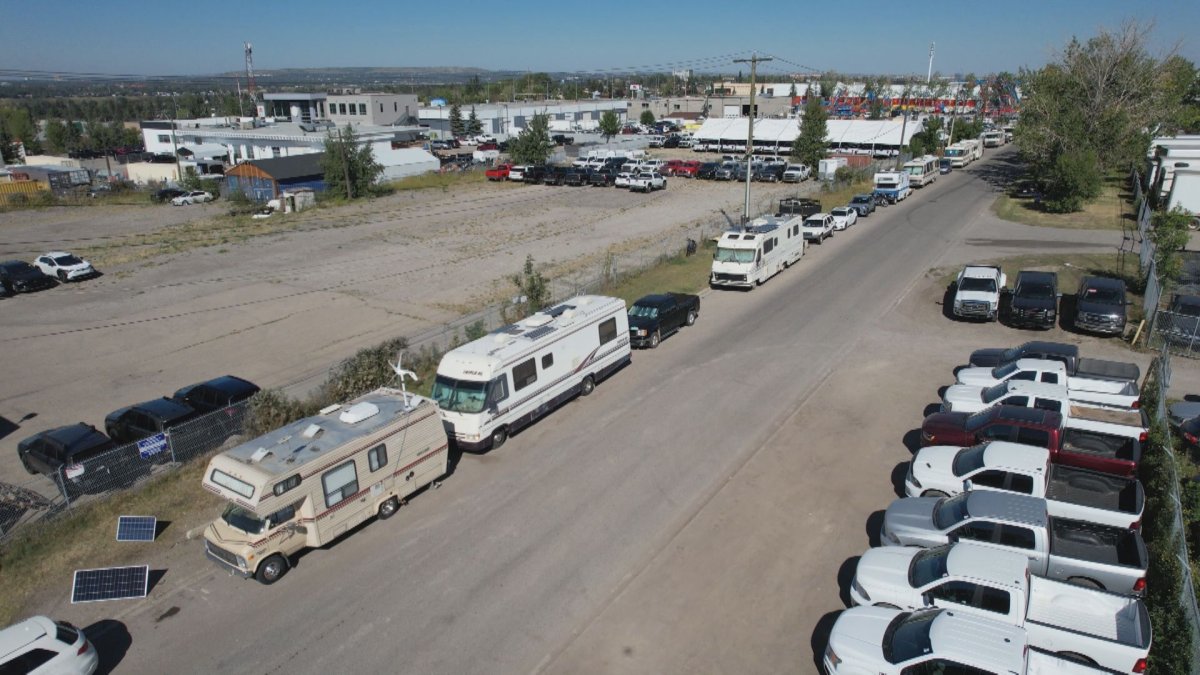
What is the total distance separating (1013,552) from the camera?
36.4 ft

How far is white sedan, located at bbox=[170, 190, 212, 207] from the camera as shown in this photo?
5984 cm

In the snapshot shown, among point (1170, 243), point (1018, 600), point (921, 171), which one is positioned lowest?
point (1018, 600)

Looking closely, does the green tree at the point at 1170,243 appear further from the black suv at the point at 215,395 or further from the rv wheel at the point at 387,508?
the black suv at the point at 215,395

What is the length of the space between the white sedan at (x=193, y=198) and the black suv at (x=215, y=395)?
48686mm

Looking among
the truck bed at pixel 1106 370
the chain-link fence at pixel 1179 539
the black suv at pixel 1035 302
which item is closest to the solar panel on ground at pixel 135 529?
the chain-link fence at pixel 1179 539

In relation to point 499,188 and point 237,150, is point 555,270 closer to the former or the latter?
point 499,188

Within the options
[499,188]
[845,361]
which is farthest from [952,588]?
[499,188]

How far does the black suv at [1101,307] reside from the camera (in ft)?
77.6

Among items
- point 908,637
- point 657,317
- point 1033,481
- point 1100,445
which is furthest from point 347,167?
point 908,637

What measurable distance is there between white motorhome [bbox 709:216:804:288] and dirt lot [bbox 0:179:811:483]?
7062mm

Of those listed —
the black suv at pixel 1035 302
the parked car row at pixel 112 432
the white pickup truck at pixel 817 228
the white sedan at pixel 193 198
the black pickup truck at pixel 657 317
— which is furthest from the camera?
the white sedan at pixel 193 198

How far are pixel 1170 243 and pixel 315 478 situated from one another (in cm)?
2844

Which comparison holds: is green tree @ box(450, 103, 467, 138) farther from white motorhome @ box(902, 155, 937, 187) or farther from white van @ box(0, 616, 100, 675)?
white van @ box(0, 616, 100, 675)

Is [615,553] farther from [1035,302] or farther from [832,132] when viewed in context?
[832,132]
